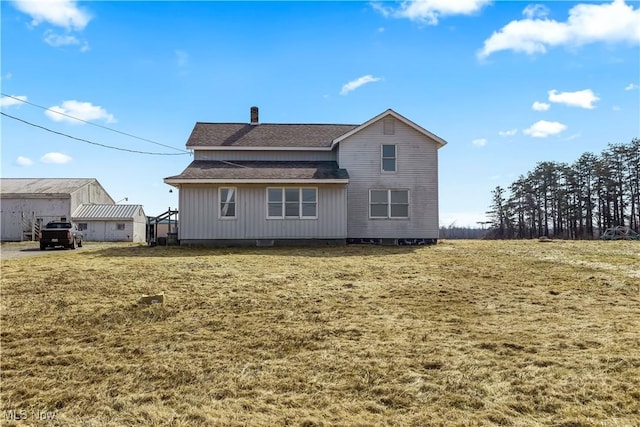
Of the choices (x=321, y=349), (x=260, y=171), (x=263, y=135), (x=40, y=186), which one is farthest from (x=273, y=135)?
(x=40, y=186)

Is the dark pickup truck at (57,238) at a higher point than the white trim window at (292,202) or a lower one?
lower

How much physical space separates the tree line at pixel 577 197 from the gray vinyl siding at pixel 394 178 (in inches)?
1512

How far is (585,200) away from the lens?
2004 inches

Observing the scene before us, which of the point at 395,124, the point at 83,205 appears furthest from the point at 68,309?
the point at 83,205

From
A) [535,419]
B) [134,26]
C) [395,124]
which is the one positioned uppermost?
[134,26]

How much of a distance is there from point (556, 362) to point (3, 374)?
6851 mm

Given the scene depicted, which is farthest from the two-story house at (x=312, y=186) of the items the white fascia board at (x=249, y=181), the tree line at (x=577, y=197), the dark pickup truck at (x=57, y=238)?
the tree line at (x=577, y=197)

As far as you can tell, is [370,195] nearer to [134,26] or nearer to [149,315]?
[134,26]

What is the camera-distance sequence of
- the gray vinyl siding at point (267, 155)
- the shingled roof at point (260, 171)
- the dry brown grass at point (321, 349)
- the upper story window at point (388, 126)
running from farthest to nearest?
the gray vinyl siding at point (267, 155) → the upper story window at point (388, 126) → the shingled roof at point (260, 171) → the dry brown grass at point (321, 349)

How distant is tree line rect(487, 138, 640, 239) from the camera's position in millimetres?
47312

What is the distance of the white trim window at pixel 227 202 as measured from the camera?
62.9ft

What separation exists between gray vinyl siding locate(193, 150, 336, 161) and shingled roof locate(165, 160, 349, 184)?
1.34ft

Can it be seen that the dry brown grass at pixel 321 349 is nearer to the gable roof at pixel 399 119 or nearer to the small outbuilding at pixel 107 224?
the gable roof at pixel 399 119

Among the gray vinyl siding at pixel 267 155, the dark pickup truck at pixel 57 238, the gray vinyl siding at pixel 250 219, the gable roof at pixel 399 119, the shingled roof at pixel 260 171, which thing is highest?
the gable roof at pixel 399 119
